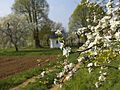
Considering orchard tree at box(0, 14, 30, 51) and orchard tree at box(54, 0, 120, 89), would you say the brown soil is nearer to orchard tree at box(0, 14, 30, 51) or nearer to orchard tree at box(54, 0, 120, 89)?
orchard tree at box(54, 0, 120, 89)

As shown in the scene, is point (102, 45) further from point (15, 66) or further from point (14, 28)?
point (14, 28)

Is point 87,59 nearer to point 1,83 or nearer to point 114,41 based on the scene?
point 114,41

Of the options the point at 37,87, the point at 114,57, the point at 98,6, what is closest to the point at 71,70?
the point at 114,57

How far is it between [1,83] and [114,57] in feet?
51.8

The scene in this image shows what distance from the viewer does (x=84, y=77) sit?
52.2 feet

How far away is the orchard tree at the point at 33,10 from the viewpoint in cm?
7350

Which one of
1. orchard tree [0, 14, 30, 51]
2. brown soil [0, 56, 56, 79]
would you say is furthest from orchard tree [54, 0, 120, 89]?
orchard tree [0, 14, 30, 51]

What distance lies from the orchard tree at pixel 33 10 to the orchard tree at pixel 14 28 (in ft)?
4.63

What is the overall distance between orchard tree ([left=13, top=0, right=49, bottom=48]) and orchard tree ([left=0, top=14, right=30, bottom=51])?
Answer: 141 centimetres

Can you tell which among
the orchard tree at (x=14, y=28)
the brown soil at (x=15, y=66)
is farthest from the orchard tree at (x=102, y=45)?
the orchard tree at (x=14, y=28)

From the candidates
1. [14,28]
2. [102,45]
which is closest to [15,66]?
[102,45]

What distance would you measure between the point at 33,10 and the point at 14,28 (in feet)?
17.7

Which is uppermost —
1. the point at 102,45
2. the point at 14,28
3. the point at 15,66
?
the point at 14,28

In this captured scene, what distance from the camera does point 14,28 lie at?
7156 cm
